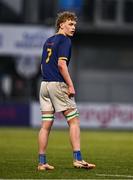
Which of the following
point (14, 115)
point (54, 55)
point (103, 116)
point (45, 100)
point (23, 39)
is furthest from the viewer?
point (23, 39)

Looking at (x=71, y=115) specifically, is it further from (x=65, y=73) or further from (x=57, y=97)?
(x=65, y=73)

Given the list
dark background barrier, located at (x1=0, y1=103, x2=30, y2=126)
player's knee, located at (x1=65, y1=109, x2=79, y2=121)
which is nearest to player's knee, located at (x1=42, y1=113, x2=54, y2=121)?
player's knee, located at (x1=65, y1=109, x2=79, y2=121)

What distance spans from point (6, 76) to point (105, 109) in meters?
10.7

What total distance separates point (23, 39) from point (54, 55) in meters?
23.7

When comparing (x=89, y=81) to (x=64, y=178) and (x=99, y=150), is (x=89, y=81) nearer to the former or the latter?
(x=99, y=150)

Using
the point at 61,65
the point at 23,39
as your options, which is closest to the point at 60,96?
the point at 61,65

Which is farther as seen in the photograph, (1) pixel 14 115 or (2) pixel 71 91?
(1) pixel 14 115

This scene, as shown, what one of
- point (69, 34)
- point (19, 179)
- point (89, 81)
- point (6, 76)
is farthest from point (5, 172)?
point (89, 81)

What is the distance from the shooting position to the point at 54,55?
12.3 metres

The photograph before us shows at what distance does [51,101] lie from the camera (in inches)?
488

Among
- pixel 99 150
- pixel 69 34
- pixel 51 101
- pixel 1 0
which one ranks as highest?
pixel 1 0

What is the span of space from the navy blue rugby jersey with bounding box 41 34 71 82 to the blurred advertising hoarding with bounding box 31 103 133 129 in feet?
65.7

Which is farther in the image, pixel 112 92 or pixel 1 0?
pixel 112 92

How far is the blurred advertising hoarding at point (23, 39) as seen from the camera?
1399 inches
